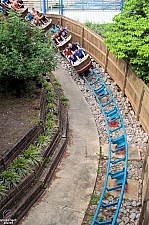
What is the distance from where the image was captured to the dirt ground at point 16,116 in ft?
23.8

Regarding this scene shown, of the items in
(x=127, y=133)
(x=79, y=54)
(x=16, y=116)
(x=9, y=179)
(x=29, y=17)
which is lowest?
(x=127, y=133)

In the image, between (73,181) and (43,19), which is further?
(43,19)

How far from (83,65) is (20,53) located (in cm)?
503

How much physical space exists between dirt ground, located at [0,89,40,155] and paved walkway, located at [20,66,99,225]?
61.3 inches

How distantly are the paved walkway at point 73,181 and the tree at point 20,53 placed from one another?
248 centimetres

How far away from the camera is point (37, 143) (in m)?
7.74

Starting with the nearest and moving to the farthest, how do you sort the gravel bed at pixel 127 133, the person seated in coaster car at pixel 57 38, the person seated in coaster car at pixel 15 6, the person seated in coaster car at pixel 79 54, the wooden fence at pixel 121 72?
the gravel bed at pixel 127 133
the wooden fence at pixel 121 72
the person seated in coaster car at pixel 79 54
the person seated in coaster car at pixel 57 38
the person seated in coaster car at pixel 15 6

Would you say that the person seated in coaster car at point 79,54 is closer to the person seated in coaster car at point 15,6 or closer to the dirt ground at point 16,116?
the dirt ground at point 16,116

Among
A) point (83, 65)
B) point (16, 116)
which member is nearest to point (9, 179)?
point (16, 116)

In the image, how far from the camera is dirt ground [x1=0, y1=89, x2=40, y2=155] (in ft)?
23.8

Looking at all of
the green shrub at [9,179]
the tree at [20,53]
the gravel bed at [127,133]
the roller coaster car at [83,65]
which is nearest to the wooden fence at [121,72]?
the gravel bed at [127,133]

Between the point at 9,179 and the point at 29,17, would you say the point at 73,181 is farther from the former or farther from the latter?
the point at 29,17

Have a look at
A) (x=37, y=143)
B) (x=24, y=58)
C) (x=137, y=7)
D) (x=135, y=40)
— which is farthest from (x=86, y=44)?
(x=37, y=143)

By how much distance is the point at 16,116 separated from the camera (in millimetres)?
8266
